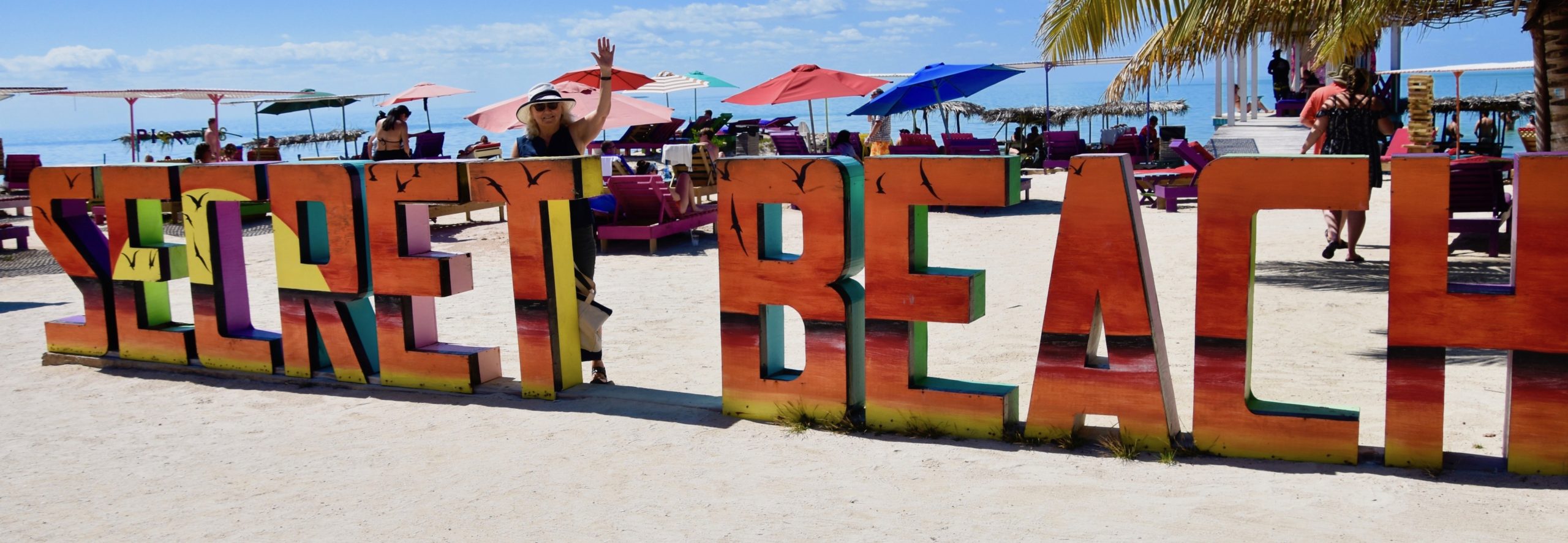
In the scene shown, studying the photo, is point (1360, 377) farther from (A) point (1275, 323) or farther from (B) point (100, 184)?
(B) point (100, 184)

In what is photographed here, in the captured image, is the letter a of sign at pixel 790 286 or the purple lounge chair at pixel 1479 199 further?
the purple lounge chair at pixel 1479 199

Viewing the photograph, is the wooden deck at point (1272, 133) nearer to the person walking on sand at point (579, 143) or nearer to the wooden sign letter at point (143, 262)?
the person walking on sand at point (579, 143)

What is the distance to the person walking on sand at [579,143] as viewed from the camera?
18.7 feet

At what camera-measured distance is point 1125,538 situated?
364cm

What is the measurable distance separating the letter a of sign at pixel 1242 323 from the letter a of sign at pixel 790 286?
1.35 m

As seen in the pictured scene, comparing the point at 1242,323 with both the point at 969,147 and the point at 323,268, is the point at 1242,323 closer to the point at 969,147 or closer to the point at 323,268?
the point at 323,268

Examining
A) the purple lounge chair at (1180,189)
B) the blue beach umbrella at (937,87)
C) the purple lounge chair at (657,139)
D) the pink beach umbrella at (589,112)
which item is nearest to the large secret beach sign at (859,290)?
the pink beach umbrella at (589,112)

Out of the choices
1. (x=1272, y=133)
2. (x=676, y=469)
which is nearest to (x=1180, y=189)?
(x=1272, y=133)

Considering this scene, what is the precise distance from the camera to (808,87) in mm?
17500

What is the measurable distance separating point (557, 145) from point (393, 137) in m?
8.89

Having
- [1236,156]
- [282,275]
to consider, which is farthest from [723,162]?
[282,275]

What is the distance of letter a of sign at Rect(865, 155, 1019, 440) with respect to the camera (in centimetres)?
464

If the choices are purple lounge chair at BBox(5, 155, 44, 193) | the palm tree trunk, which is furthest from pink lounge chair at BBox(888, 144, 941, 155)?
purple lounge chair at BBox(5, 155, 44, 193)

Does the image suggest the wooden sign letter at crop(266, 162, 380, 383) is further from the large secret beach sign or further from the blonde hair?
the blonde hair
